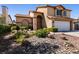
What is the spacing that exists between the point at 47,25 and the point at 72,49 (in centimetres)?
121

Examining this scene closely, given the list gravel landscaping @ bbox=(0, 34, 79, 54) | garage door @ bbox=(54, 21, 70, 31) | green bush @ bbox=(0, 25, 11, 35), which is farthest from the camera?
garage door @ bbox=(54, 21, 70, 31)

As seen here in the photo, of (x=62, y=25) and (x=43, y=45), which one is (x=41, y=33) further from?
(x=62, y=25)

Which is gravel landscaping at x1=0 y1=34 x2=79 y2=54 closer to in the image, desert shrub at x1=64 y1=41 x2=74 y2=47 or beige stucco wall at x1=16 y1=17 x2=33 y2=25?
desert shrub at x1=64 y1=41 x2=74 y2=47

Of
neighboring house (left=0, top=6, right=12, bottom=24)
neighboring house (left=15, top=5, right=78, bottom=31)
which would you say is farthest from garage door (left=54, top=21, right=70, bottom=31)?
neighboring house (left=0, top=6, right=12, bottom=24)

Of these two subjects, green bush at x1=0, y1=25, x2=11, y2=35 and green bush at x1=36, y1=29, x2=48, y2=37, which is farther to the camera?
green bush at x1=36, y1=29, x2=48, y2=37

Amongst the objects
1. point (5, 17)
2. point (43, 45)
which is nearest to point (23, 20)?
point (5, 17)

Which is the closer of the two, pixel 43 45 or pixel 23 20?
pixel 23 20

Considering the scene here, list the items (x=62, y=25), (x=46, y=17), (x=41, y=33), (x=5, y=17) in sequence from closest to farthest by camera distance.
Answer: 1. (x=5, y=17)
2. (x=46, y=17)
3. (x=41, y=33)
4. (x=62, y=25)

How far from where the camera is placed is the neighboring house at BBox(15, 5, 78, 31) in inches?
232

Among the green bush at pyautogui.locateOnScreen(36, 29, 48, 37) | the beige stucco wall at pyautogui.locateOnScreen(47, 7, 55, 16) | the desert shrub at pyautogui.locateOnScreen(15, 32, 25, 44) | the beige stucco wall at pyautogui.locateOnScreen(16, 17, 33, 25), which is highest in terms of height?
the beige stucco wall at pyautogui.locateOnScreen(47, 7, 55, 16)

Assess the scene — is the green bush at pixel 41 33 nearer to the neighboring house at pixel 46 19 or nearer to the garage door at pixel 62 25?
the neighboring house at pixel 46 19

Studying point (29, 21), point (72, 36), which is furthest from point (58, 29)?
point (29, 21)

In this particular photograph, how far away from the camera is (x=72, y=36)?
655 centimetres

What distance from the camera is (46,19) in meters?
6.07
